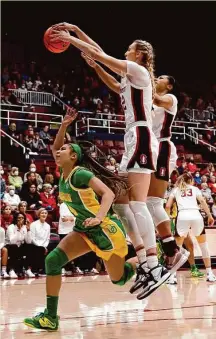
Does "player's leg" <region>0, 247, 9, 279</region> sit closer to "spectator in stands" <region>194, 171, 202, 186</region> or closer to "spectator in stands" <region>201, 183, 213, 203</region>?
"spectator in stands" <region>201, 183, 213, 203</region>

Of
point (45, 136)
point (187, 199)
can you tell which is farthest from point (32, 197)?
point (45, 136)

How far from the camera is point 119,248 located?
533 centimetres

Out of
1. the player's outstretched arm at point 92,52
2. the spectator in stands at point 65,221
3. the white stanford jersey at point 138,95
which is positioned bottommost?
the spectator in stands at point 65,221

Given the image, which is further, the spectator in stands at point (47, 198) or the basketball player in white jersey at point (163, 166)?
the spectator in stands at point (47, 198)

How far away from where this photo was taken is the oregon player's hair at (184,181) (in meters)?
10.8

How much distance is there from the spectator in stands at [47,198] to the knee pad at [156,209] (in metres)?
7.17

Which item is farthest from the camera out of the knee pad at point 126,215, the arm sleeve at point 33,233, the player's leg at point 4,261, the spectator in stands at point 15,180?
the spectator in stands at point 15,180

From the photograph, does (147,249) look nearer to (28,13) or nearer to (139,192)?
(139,192)

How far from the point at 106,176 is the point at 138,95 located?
76 cm

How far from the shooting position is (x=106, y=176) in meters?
5.41

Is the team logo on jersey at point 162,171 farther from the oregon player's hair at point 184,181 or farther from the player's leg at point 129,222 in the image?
the oregon player's hair at point 184,181

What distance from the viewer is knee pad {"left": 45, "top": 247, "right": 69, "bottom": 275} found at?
211 inches

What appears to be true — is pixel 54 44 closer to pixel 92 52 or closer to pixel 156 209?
pixel 92 52

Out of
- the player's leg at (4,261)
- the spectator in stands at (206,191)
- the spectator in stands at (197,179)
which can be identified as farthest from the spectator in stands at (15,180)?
the spectator in stands at (197,179)
